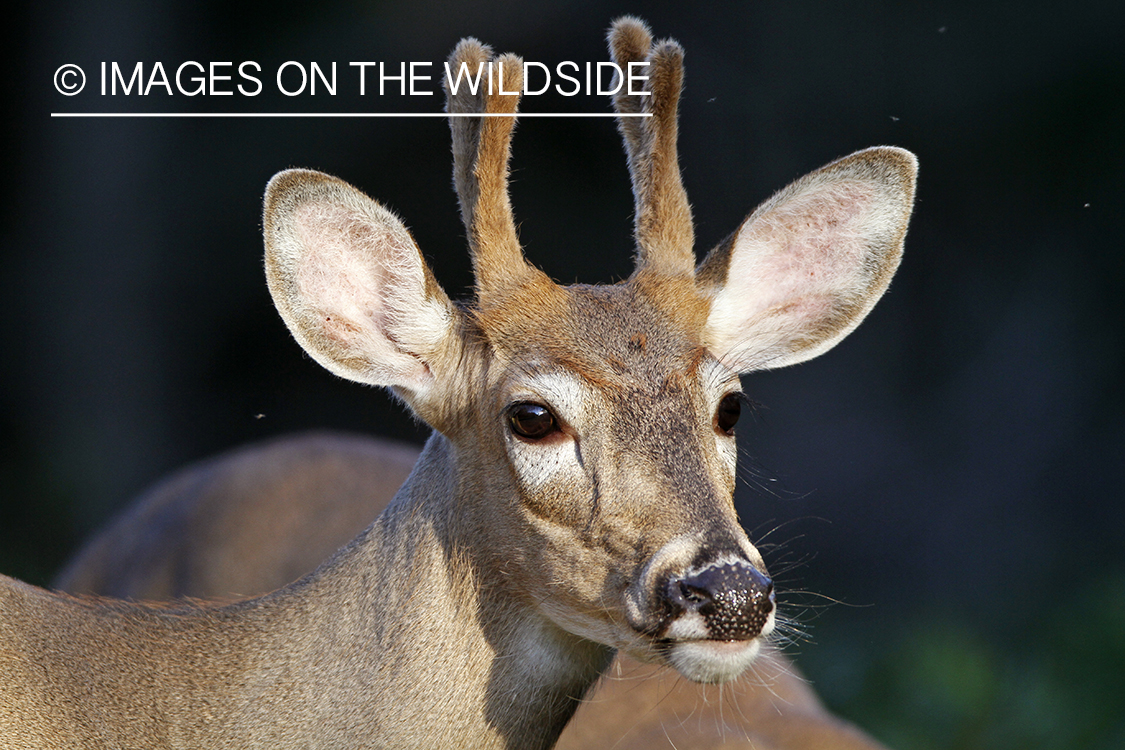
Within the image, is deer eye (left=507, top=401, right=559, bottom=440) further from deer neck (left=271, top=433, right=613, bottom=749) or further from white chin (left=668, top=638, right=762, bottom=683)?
white chin (left=668, top=638, right=762, bottom=683)

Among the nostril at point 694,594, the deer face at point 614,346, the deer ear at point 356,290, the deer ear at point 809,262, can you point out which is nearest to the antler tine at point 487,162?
the deer face at point 614,346

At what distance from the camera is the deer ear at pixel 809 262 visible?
3201mm

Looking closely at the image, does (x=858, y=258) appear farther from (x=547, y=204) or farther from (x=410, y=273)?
(x=547, y=204)

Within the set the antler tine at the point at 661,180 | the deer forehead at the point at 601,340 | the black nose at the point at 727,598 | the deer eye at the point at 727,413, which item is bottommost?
the black nose at the point at 727,598

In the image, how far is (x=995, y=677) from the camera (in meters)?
6.42

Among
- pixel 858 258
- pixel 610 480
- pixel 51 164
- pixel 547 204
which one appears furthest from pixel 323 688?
pixel 51 164

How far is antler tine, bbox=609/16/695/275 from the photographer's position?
10.4 feet

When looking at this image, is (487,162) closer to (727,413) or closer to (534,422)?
(534,422)

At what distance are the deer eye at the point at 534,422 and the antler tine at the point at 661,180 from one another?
65 cm

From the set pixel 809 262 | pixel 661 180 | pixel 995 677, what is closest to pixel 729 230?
pixel 995 677

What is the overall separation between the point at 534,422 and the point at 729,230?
576 centimetres

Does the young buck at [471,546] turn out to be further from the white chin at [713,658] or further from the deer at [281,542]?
Answer: the deer at [281,542]

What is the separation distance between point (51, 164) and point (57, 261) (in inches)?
26.1

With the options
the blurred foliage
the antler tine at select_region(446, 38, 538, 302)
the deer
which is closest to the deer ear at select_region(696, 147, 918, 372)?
the antler tine at select_region(446, 38, 538, 302)
